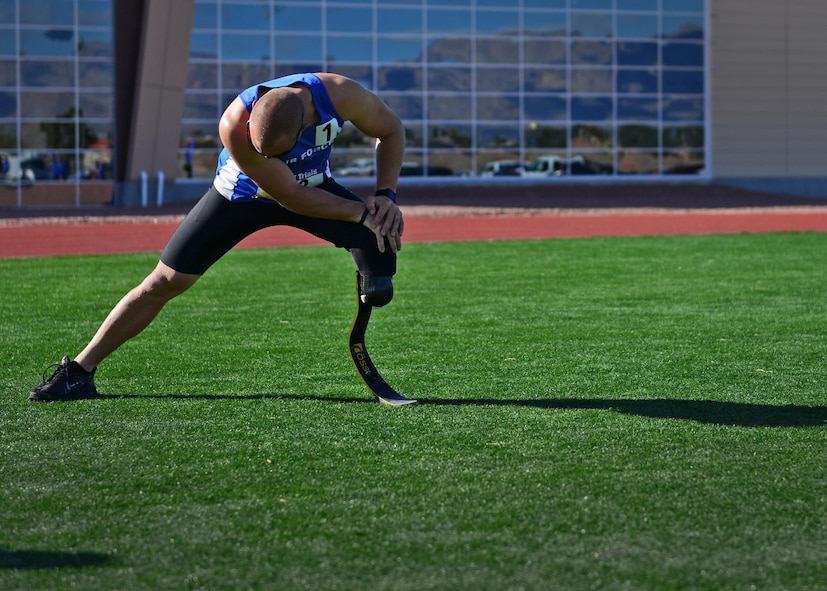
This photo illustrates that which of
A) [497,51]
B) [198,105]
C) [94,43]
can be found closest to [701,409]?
[94,43]

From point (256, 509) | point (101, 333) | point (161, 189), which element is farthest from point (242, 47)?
point (256, 509)

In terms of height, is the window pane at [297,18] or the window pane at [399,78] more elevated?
the window pane at [297,18]

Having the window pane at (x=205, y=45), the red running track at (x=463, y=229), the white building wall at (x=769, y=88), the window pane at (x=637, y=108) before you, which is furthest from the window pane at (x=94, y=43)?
the white building wall at (x=769, y=88)

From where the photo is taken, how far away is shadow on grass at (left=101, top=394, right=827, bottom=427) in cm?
525

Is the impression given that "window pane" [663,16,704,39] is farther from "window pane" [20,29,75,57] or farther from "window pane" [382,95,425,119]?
"window pane" [20,29,75,57]

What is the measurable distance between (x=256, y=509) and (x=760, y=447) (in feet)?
7.19

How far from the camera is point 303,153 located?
5543 mm

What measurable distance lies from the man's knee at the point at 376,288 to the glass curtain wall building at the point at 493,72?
31.5m

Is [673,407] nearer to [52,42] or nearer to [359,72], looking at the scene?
[52,42]

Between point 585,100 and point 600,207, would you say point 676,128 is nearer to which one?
point 585,100

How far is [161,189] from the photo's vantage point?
106 feet

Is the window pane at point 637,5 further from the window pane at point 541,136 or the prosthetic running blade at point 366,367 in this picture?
the prosthetic running blade at point 366,367

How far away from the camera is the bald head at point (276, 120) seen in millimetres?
4926

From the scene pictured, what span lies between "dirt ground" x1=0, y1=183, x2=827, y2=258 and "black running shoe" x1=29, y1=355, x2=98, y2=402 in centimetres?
1154
